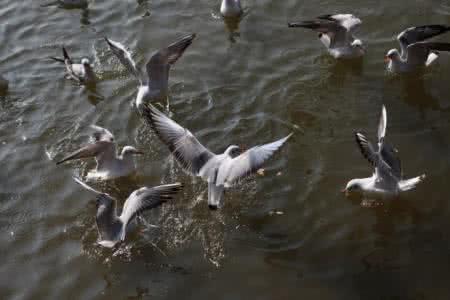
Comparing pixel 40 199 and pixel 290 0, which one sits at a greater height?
pixel 290 0

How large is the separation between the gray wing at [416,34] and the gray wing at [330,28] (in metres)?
1.06

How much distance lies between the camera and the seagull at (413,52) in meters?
10.2

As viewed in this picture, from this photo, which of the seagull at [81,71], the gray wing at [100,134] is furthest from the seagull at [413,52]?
the seagull at [81,71]

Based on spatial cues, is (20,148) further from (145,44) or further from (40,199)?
(145,44)

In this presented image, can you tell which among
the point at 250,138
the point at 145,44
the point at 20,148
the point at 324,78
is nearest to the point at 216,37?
the point at 145,44

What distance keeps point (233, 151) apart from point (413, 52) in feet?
13.7

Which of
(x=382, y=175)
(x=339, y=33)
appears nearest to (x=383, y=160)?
(x=382, y=175)

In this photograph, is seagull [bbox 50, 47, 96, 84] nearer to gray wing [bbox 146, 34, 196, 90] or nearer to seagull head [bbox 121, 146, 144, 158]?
gray wing [bbox 146, 34, 196, 90]

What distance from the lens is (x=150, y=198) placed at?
302 inches

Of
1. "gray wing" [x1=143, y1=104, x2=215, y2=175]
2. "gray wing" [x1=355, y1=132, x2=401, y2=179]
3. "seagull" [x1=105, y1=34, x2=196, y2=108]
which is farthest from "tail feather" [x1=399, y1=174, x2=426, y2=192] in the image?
"seagull" [x1=105, y1=34, x2=196, y2=108]

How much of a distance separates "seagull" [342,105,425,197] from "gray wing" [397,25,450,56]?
2987mm

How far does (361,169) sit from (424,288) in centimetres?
230

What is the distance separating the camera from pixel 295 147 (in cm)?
907

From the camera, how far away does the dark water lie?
7.32 m
